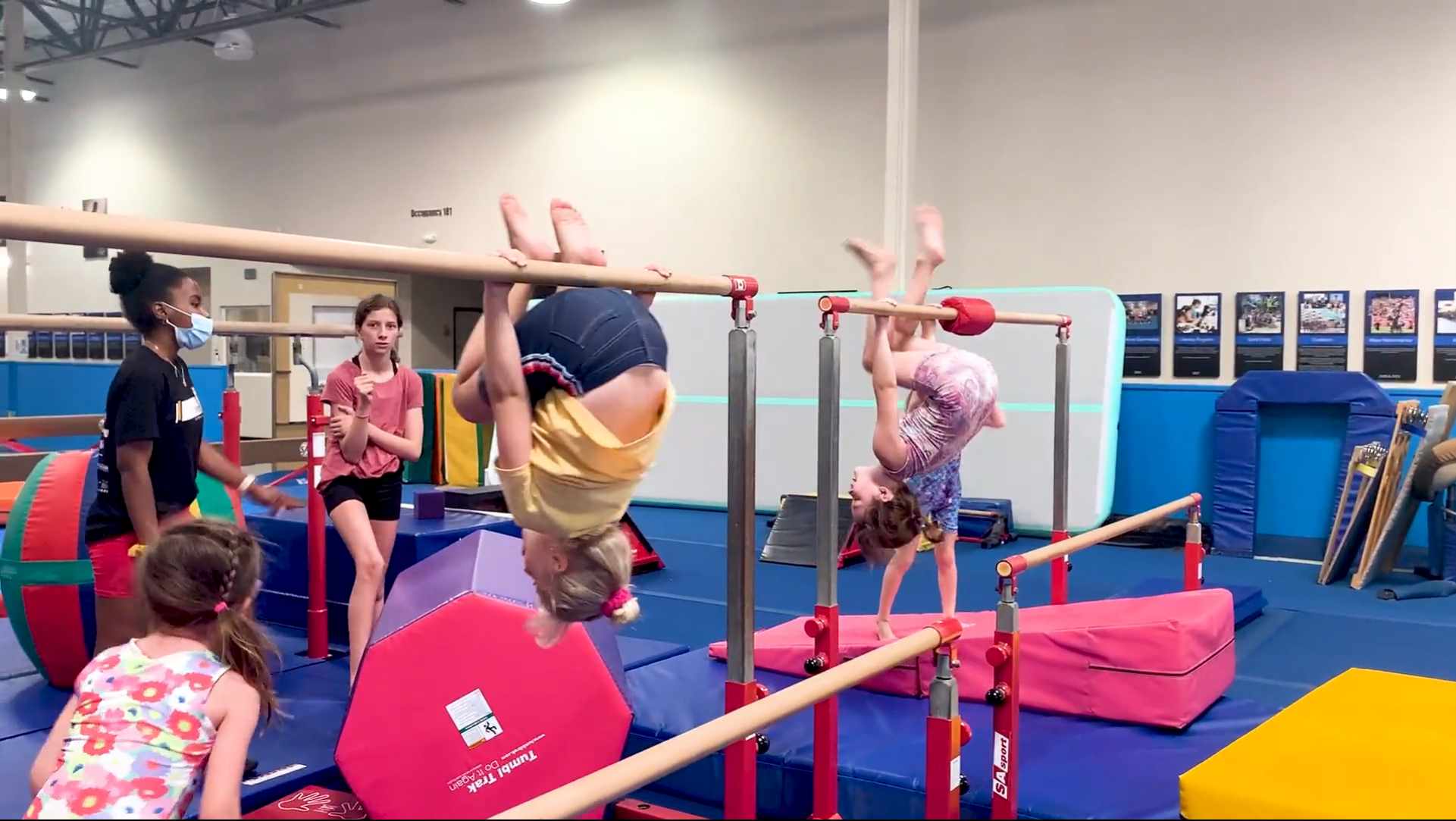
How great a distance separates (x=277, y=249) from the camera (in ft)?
6.41

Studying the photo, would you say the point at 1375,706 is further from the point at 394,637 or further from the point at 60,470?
the point at 60,470

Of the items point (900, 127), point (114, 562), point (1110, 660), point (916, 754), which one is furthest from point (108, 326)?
point (900, 127)

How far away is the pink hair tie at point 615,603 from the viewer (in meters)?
2.46

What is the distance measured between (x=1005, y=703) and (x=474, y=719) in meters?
1.43

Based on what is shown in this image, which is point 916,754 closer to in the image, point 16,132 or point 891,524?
point 891,524

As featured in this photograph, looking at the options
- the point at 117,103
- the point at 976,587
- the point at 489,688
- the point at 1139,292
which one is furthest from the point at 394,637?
the point at 117,103

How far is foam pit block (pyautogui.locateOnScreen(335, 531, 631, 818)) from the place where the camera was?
305 cm

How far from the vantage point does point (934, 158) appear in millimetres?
9156

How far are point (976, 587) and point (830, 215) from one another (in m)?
4.58

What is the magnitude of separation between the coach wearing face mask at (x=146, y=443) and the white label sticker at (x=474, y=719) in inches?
32.2

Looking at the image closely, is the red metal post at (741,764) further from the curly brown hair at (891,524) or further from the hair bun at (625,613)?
the curly brown hair at (891,524)

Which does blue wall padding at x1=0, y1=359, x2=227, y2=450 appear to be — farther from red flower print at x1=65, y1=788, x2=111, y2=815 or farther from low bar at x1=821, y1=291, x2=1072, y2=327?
red flower print at x1=65, y1=788, x2=111, y2=815

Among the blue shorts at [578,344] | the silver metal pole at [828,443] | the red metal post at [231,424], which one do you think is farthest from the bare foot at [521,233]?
the red metal post at [231,424]

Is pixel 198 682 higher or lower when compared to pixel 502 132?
lower
